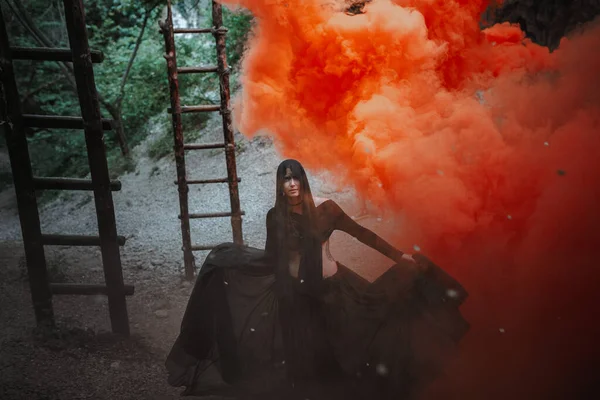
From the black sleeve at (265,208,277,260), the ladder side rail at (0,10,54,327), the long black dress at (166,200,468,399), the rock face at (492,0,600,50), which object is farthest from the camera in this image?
the rock face at (492,0,600,50)

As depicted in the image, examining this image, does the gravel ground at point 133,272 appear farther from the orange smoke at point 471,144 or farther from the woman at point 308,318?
the orange smoke at point 471,144

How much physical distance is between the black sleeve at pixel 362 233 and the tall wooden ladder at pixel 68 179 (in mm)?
2631

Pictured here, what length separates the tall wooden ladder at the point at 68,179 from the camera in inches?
207

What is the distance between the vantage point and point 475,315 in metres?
5.03

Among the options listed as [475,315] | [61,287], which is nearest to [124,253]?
[61,287]

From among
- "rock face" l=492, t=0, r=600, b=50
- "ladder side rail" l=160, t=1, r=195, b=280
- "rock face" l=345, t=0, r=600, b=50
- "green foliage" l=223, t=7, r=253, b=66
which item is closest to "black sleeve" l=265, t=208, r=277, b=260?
"ladder side rail" l=160, t=1, r=195, b=280

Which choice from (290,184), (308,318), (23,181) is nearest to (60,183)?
(23,181)

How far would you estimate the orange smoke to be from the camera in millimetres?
4816

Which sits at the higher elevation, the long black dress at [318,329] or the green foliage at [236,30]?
the green foliage at [236,30]

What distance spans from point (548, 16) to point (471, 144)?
5450 mm

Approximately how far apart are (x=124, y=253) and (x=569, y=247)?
673 cm

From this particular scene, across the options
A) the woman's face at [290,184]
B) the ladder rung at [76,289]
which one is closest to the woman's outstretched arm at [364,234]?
the woman's face at [290,184]

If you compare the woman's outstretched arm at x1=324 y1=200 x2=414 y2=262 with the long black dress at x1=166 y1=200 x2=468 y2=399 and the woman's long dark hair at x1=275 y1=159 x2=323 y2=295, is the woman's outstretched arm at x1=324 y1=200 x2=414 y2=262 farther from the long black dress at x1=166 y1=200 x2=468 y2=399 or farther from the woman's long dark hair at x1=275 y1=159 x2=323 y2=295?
the woman's long dark hair at x1=275 y1=159 x2=323 y2=295

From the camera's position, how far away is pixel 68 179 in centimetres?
570
